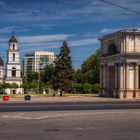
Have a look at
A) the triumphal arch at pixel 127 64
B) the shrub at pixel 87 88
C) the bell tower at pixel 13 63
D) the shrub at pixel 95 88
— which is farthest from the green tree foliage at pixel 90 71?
the triumphal arch at pixel 127 64

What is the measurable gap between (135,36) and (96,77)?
50793mm

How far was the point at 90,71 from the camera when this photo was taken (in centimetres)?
13075

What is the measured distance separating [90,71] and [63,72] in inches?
1341

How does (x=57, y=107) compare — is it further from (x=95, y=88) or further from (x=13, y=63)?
(x=13, y=63)

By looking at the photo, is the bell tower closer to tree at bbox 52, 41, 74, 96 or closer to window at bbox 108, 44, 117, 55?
tree at bbox 52, 41, 74, 96

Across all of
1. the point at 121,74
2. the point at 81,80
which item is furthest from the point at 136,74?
the point at 81,80

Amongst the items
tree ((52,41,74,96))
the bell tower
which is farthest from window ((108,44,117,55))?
the bell tower

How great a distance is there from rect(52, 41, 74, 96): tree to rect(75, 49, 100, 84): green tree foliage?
90.4 ft

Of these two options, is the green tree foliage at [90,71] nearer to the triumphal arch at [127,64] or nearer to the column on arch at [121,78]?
the triumphal arch at [127,64]

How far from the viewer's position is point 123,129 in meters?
19.4

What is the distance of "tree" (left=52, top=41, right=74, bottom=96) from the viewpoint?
96.9 metres

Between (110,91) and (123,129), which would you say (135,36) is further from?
(123,129)

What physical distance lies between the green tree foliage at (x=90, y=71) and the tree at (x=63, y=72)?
1085 inches

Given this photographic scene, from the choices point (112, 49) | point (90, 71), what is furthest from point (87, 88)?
point (112, 49)
